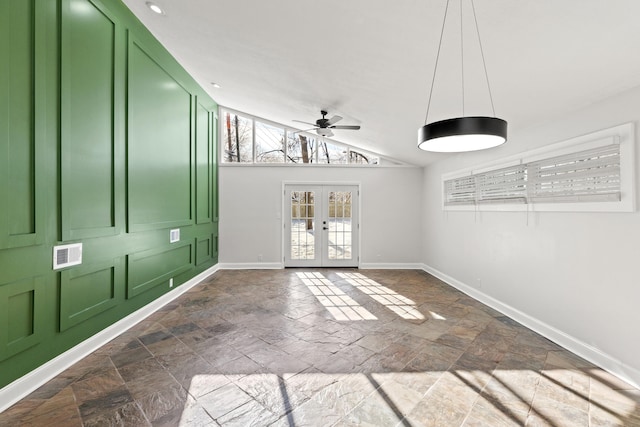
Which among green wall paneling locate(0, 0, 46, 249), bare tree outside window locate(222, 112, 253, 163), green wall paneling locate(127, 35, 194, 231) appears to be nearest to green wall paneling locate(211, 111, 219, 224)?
bare tree outside window locate(222, 112, 253, 163)

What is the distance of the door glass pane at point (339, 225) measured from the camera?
6402 mm

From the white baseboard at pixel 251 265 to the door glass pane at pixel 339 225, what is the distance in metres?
1.24

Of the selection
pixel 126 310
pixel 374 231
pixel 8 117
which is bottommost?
pixel 126 310

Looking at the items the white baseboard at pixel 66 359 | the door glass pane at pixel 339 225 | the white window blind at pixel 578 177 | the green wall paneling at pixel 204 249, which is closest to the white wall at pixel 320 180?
the door glass pane at pixel 339 225

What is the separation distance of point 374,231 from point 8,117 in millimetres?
5676

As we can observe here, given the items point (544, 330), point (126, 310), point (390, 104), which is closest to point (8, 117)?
point (126, 310)

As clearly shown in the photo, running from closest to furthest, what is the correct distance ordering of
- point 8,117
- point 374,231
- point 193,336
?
Answer: point 8,117
point 193,336
point 374,231

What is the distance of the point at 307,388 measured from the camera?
209 cm

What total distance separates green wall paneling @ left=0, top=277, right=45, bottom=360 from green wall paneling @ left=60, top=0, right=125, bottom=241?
1.50 feet

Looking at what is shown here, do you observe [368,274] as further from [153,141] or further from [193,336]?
[153,141]

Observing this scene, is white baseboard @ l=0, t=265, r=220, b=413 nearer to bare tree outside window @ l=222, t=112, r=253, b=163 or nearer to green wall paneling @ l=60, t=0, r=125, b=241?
green wall paneling @ l=60, t=0, r=125, b=241

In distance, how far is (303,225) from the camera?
6.38 m

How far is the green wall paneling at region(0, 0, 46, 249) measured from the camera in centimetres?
187

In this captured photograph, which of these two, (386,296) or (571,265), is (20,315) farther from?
(571,265)
